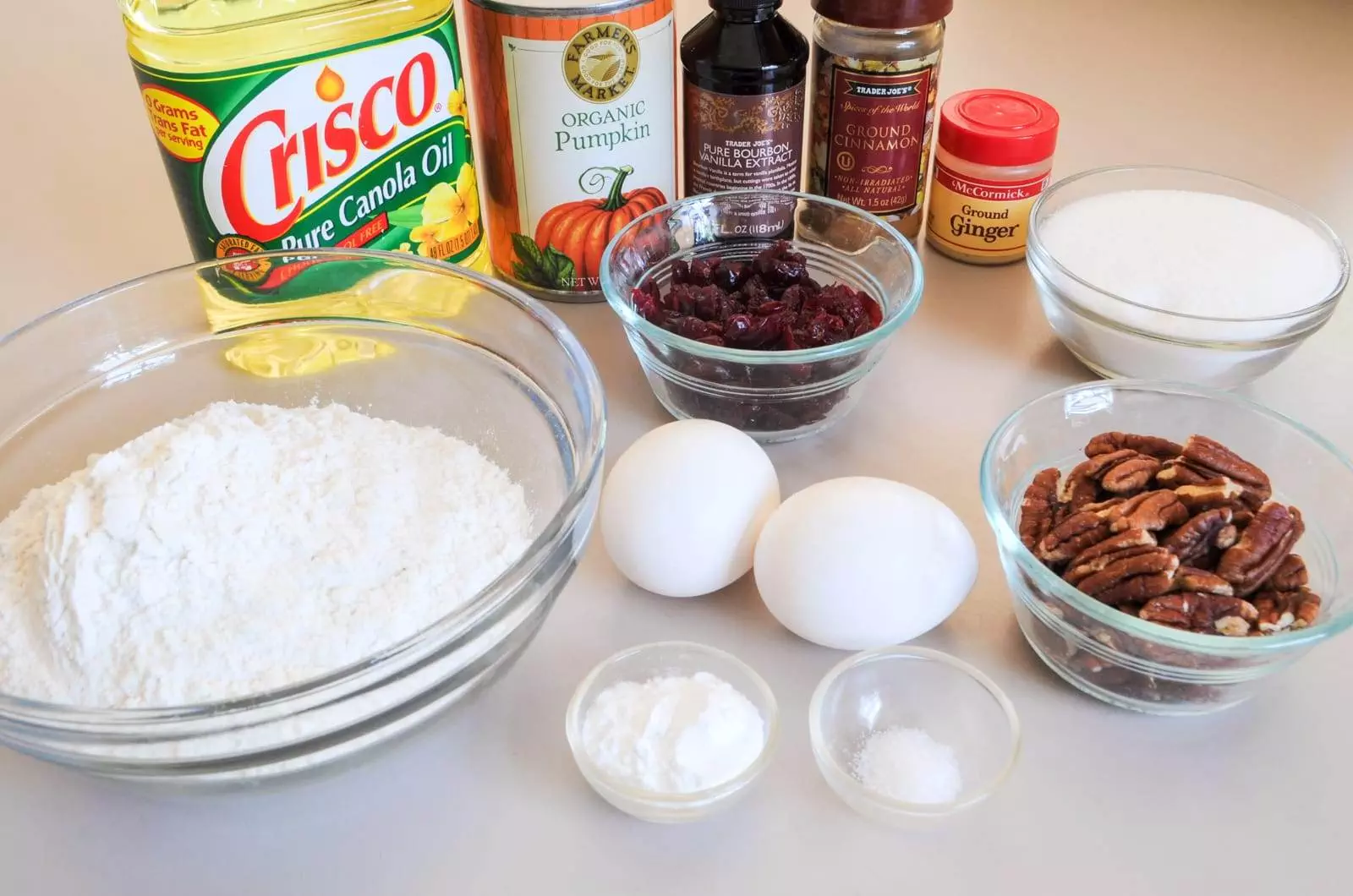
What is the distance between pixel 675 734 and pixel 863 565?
0.17 m

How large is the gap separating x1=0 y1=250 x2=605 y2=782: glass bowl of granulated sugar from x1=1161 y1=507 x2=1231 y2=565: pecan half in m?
0.37

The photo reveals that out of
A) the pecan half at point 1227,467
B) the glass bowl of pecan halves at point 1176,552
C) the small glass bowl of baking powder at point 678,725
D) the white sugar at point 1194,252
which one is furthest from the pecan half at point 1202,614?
the white sugar at point 1194,252

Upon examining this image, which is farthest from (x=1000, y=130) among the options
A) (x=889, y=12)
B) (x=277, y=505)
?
(x=277, y=505)

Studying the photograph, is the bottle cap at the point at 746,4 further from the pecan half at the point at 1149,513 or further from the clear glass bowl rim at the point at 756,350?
the pecan half at the point at 1149,513

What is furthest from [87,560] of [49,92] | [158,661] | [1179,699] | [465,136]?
[49,92]

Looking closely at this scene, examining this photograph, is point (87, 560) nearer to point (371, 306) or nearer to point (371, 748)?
A: point (371, 748)

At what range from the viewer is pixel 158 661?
626 millimetres

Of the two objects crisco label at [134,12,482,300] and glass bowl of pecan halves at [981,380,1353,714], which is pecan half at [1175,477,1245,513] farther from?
crisco label at [134,12,482,300]

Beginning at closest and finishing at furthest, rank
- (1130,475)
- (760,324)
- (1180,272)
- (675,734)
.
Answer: (675,734) < (1130,475) < (760,324) < (1180,272)

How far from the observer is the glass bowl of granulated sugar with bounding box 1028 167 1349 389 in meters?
0.92

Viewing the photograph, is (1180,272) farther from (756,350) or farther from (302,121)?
(302,121)

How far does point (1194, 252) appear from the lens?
1.01 metres

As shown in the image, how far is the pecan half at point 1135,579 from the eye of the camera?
675mm

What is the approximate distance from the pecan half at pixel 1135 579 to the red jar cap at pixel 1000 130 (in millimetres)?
521
